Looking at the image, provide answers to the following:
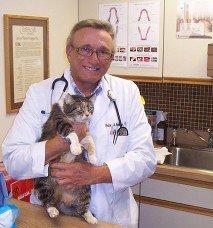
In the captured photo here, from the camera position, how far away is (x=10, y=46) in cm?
214

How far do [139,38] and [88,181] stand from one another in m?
1.42

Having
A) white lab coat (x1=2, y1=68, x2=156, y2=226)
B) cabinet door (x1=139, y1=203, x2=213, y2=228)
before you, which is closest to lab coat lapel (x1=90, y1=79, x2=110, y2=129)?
white lab coat (x1=2, y1=68, x2=156, y2=226)

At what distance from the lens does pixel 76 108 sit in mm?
1335

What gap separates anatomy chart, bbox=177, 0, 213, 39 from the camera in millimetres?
2213

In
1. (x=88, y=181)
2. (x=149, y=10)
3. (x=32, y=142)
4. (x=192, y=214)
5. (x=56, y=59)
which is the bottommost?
(x=192, y=214)

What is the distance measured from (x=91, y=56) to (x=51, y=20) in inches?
48.1

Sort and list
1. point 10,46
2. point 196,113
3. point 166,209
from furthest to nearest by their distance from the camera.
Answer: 1. point 196,113
2. point 166,209
3. point 10,46

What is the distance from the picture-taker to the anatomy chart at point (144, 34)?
238cm

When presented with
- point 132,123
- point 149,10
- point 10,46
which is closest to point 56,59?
point 10,46

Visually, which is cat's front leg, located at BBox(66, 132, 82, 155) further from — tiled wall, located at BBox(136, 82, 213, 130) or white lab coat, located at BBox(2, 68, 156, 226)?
tiled wall, located at BBox(136, 82, 213, 130)

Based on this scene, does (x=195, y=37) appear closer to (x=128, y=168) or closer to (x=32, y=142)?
(x=128, y=168)

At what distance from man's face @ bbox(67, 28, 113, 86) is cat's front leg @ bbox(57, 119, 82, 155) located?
8.2 inches

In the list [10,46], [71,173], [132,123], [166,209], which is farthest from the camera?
[166,209]

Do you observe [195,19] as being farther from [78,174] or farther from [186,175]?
[78,174]
